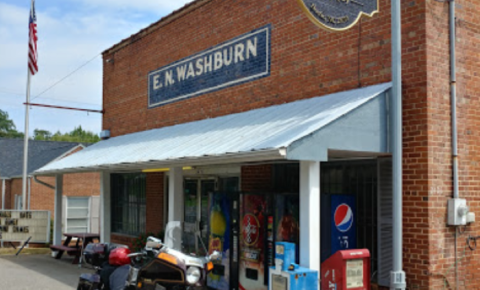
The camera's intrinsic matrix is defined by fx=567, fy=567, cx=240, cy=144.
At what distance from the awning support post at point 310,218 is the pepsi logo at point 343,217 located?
1.05 metres

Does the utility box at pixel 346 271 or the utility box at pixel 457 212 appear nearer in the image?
the utility box at pixel 346 271

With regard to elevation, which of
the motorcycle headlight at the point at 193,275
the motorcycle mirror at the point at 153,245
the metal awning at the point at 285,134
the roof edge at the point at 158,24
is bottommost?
the motorcycle headlight at the point at 193,275

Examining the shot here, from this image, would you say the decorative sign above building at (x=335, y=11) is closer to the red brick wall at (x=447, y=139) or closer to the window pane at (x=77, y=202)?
the red brick wall at (x=447, y=139)

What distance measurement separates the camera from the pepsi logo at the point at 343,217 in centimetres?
845

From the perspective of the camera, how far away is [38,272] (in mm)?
13695

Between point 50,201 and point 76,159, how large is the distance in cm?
1234

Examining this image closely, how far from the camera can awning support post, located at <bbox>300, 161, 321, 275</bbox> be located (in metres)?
7.40

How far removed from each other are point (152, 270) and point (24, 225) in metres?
13.3

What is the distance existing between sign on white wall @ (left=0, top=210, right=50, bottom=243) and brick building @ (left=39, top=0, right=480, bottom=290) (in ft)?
17.4

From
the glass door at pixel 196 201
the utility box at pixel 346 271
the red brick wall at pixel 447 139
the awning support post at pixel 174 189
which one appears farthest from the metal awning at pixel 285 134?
the glass door at pixel 196 201

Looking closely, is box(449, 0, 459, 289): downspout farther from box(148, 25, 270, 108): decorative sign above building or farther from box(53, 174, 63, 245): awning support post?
box(53, 174, 63, 245): awning support post

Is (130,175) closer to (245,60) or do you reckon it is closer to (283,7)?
(245,60)

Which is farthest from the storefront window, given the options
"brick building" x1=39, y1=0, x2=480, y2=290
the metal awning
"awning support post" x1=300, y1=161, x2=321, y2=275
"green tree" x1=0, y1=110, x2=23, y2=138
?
"green tree" x1=0, y1=110, x2=23, y2=138

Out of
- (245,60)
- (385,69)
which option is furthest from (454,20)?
(245,60)
